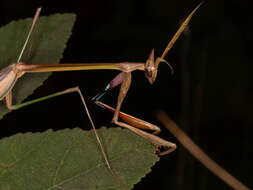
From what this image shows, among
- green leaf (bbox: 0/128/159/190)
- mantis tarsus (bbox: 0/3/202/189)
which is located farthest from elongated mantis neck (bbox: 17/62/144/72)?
green leaf (bbox: 0/128/159/190)

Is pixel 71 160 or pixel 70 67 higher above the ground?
pixel 70 67

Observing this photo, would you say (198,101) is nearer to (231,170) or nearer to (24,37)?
(231,170)

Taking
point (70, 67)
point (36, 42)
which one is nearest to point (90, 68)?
point (70, 67)

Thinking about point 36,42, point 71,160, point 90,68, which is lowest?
point 71,160

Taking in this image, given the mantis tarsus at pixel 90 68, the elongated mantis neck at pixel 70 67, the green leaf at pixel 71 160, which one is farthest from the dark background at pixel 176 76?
the green leaf at pixel 71 160

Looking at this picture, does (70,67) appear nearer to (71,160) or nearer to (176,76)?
(71,160)
